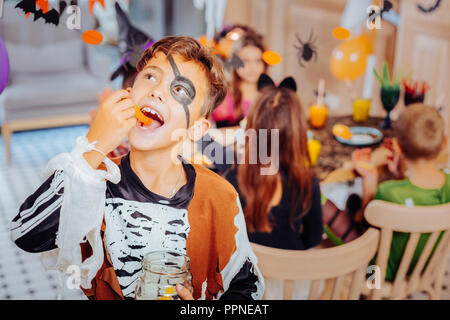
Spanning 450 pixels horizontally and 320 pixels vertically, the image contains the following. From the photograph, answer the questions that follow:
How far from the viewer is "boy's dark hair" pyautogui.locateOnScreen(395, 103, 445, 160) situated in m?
1.38

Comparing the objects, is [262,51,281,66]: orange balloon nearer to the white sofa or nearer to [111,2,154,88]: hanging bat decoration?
[111,2,154,88]: hanging bat decoration

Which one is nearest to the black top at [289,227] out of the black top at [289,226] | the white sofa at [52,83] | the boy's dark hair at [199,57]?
the black top at [289,226]

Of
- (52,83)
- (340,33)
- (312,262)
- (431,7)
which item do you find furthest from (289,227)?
(52,83)

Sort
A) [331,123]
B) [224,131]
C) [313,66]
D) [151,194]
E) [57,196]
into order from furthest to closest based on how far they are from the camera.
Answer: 1. [313,66]
2. [331,123]
3. [224,131]
4. [151,194]
5. [57,196]

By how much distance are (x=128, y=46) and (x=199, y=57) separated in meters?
0.18

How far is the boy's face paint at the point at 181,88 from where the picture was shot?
0.92m

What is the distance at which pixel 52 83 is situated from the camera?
2855 mm

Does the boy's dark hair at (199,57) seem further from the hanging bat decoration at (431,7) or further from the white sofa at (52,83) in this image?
the white sofa at (52,83)

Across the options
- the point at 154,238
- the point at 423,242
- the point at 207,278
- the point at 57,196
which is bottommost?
the point at 423,242

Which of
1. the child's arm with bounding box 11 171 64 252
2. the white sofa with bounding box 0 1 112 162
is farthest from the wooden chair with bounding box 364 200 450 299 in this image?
the white sofa with bounding box 0 1 112 162

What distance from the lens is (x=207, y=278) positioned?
1.04m

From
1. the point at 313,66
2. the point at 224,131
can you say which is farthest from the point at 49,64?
the point at 224,131
